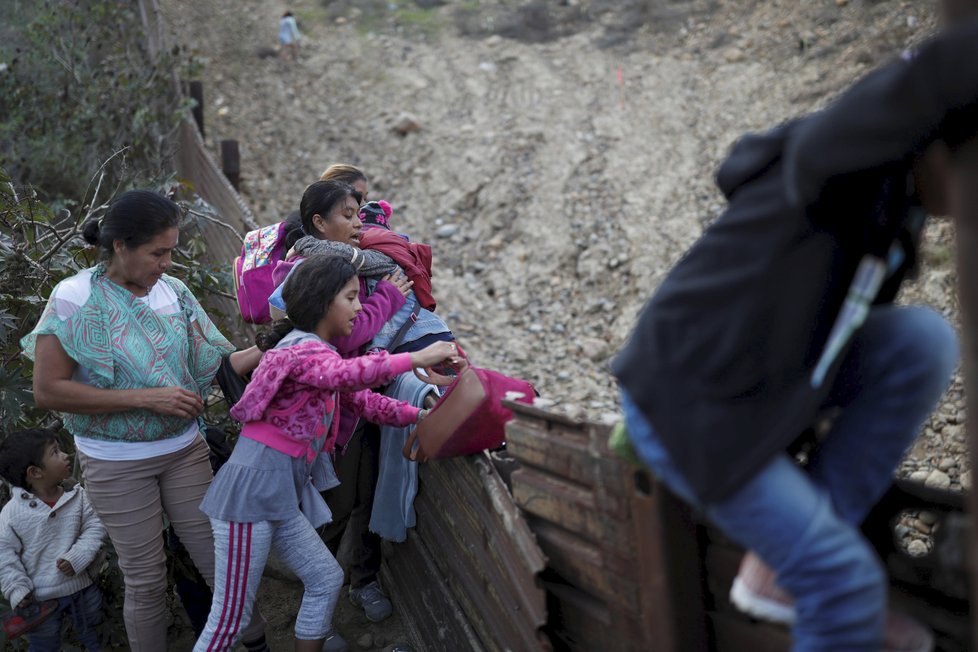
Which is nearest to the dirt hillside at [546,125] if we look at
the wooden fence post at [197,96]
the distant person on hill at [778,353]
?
the wooden fence post at [197,96]

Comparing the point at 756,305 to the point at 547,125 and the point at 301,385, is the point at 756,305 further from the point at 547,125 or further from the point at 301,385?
the point at 547,125

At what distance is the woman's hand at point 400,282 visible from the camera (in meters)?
4.00

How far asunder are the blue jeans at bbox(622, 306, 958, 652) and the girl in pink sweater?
149 cm

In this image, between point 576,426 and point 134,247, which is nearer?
point 576,426

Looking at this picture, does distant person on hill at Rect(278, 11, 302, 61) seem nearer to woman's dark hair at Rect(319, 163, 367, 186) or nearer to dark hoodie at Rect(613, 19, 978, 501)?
woman's dark hair at Rect(319, 163, 367, 186)

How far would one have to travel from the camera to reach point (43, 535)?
12.7 feet

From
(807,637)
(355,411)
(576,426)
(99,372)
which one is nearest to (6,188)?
(99,372)

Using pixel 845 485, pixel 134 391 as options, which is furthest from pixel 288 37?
pixel 845 485

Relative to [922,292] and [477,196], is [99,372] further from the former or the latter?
[477,196]

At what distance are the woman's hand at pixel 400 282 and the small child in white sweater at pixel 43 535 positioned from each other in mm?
1563

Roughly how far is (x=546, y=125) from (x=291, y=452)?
34.4 feet

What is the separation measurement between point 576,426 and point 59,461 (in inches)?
98.0

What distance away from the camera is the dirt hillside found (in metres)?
10.0

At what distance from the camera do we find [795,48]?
1230 cm
